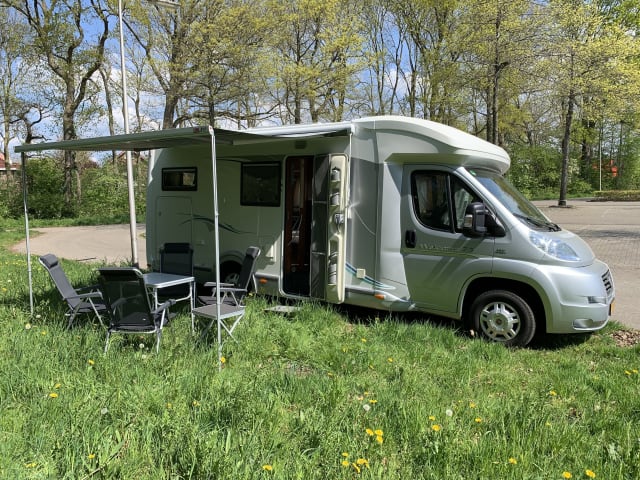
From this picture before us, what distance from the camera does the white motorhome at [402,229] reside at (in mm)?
5484

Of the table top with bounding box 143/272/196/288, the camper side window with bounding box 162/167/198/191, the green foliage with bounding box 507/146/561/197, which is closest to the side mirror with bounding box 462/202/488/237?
the table top with bounding box 143/272/196/288

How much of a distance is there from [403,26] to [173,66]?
13.1 meters

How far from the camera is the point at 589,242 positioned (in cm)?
1411

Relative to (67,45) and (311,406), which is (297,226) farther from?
(67,45)

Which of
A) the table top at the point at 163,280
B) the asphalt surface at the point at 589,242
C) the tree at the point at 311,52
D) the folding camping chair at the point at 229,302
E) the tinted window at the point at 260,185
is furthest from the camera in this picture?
the tree at the point at 311,52

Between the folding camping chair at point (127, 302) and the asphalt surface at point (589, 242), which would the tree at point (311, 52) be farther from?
the folding camping chair at point (127, 302)

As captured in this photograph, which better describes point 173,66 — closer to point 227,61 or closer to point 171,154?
point 227,61

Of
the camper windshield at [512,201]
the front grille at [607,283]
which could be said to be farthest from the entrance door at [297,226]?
the front grille at [607,283]

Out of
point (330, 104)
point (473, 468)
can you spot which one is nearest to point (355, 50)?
point (330, 104)

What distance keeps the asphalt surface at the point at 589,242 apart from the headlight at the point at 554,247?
1.84 m

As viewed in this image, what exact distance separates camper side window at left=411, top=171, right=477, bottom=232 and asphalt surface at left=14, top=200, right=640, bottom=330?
2825 millimetres

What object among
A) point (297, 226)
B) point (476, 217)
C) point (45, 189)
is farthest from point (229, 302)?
point (45, 189)

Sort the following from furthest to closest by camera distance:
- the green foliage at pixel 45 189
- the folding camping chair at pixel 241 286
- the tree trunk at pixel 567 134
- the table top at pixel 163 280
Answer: the green foliage at pixel 45 189, the tree trunk at pixel 567 134, the folding camping chair at pixel 241 286, the table top at pixel 163 280

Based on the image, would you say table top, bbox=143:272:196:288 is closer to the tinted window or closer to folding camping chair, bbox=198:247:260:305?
folding camping chair, bbox=198:247:260:305
